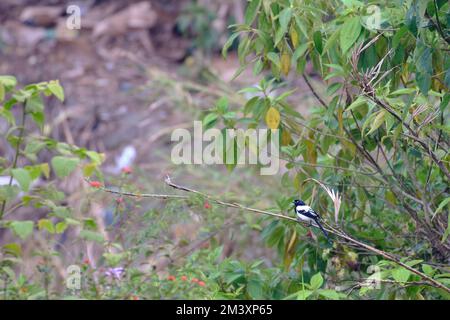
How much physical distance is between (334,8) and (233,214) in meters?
1.33

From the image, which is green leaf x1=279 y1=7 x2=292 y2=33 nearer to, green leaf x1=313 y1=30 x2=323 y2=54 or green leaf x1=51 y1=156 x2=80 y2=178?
green leaf x1=313 y1=30 x2=323 y2=54

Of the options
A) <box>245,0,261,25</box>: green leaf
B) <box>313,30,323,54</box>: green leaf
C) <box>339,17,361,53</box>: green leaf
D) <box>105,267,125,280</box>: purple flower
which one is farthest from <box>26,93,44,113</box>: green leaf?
<box>339,17,361,53</box>: green leaf

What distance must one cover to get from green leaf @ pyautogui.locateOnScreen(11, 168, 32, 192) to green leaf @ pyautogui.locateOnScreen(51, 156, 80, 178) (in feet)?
0.37

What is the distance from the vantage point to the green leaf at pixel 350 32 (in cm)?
231

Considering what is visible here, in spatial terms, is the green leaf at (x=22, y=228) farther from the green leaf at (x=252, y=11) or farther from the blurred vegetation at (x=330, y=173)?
the green leaf at (x=252, y=11)

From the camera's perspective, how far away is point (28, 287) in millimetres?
3420

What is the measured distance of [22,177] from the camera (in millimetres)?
3180

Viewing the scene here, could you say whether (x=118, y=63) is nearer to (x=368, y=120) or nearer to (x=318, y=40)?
(x=318, y=40)

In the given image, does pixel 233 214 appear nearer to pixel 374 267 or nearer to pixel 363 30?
pixel 374 267

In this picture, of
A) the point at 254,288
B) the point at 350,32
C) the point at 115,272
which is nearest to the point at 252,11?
the point at 350,32

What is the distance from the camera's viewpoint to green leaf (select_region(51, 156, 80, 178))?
10.5ft

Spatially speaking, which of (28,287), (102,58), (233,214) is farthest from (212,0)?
(28,287)

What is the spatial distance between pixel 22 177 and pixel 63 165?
165mm
